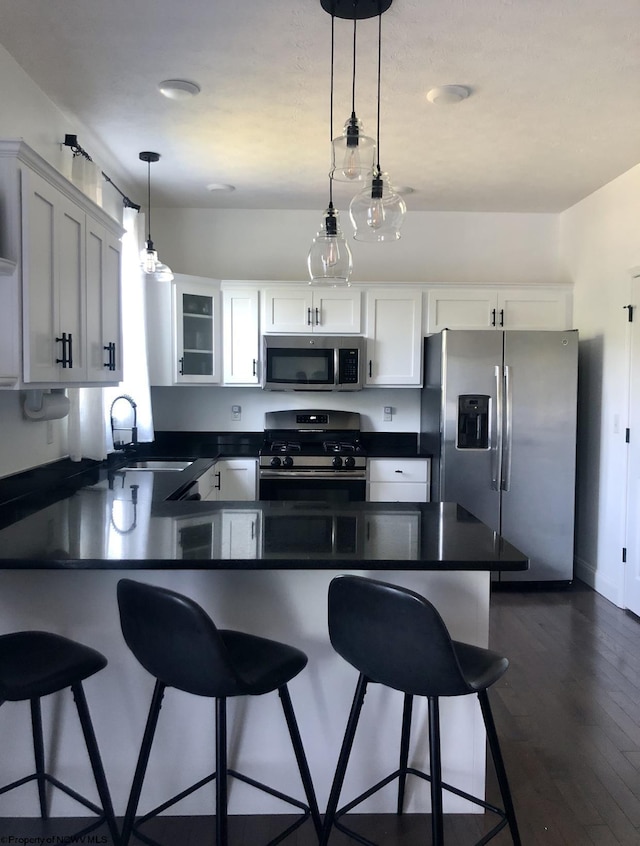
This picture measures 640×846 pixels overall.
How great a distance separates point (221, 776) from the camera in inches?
64.5

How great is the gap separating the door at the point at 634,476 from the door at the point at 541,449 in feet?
1.42

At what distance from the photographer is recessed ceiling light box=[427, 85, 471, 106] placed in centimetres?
292

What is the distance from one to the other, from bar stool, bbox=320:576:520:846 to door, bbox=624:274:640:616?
8.33 ft

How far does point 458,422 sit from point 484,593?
2422 millimetres

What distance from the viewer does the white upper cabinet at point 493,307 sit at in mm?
4750

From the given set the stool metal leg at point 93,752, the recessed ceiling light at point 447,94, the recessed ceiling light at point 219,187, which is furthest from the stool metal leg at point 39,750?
the recessed ceiling light at point 219,187

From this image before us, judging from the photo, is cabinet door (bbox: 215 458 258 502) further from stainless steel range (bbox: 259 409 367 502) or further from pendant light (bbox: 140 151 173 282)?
pendant light (bbox: 140 151 173 282)

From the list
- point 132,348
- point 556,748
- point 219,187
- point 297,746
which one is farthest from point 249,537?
point 219,187

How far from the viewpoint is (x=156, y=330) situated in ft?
15.3

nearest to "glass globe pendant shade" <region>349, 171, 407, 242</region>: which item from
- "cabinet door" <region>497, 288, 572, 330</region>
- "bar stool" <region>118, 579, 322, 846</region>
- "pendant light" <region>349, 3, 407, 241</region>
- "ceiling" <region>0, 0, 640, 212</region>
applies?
"pendant light" <region>349, 3, 407, 241</region>

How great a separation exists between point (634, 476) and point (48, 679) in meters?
3.55

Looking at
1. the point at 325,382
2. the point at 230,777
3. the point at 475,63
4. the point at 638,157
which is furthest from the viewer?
the point at 325,382

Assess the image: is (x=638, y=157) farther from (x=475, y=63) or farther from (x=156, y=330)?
(x=156, y=330)

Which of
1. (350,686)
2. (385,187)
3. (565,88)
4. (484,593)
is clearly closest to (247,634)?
(350,686)
